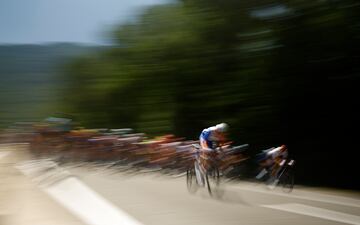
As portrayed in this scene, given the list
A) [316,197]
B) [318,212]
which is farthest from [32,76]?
[318,212]

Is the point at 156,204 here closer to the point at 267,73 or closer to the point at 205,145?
the point at 205,145

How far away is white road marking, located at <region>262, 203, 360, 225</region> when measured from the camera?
316 inches

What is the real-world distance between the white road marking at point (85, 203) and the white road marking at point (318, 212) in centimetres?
268

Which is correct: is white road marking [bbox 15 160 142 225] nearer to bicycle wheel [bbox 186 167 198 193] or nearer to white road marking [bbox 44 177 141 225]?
white road marking [bbox 44 177 141 225]

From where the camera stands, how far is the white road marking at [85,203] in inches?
309

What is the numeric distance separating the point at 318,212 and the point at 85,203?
4059mm

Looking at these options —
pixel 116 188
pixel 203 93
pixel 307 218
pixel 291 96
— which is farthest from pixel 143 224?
pixel 203 93

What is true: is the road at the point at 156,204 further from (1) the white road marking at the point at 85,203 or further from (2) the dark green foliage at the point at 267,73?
(2) the dark green foliage at the point at 267,73

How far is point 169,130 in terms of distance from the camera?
22.5m

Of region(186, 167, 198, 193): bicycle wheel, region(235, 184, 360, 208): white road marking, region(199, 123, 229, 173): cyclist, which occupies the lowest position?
region(235, 184, 360, 208): white road marking

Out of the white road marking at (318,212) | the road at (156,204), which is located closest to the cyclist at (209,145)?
the road at (156,204)

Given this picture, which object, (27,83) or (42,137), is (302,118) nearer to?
(42,137)

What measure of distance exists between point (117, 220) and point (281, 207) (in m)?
2.95

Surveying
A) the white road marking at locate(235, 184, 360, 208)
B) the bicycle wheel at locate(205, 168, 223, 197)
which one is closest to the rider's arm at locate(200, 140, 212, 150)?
the bicycle wheel at locate(205, 168, 223, 197)
